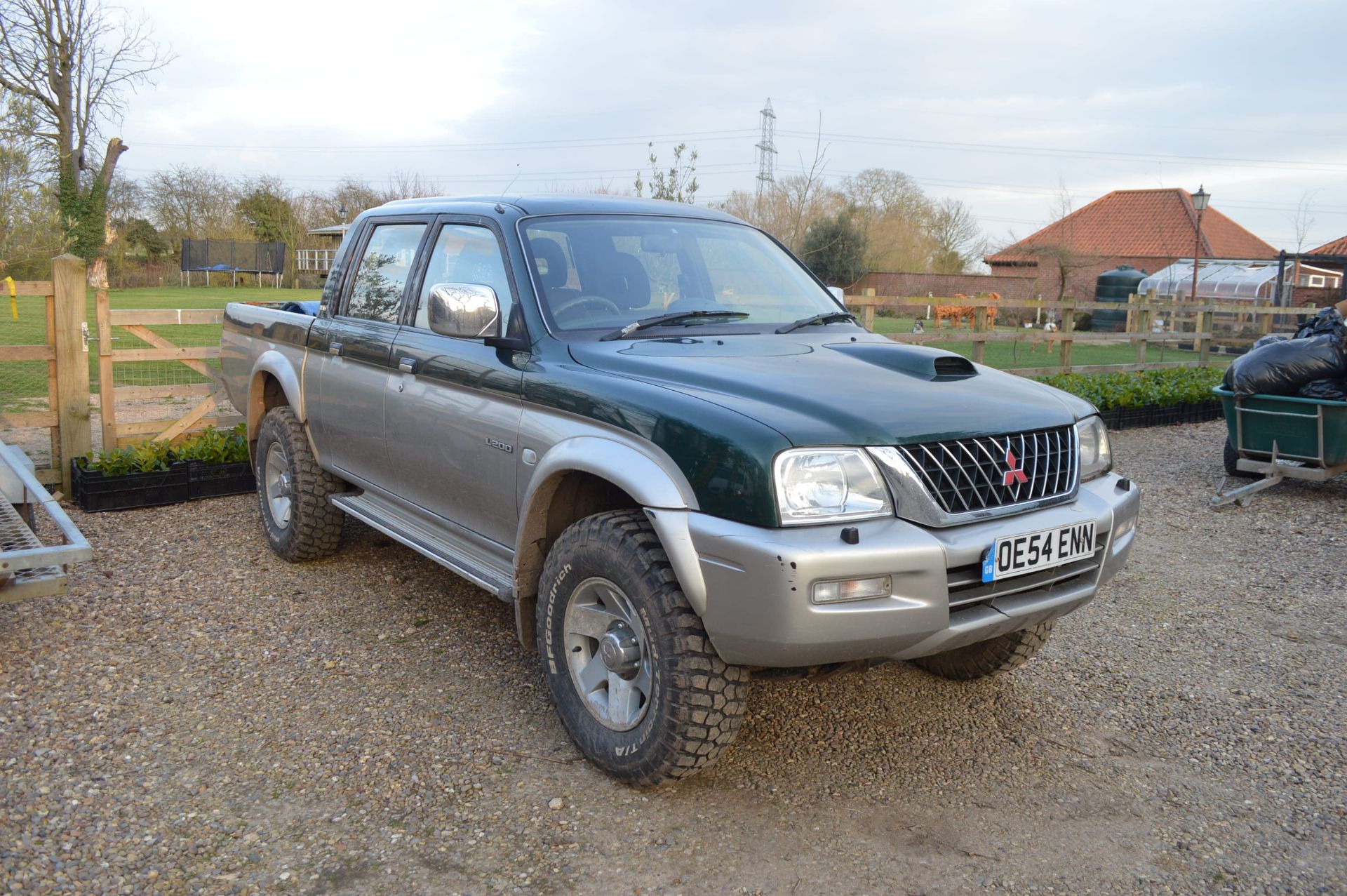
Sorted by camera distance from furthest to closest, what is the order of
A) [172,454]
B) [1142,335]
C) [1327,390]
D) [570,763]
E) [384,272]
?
[1142,335]
[1327,390]
[172,454]
[384,272]
[570,763]

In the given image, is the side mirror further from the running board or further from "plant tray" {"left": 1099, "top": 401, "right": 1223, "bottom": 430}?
A: "plant tray" {"left": 1099, "top": 401, "right": 1223, "bottom": 430}

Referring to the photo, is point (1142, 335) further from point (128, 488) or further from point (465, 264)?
point (128, 488)

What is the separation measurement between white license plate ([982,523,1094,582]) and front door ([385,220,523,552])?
5.50 ft

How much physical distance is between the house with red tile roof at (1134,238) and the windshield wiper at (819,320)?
138 ft

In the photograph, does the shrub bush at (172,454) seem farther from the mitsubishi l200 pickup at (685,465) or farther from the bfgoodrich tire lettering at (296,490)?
the mitsubishi l200 pickup at (685,465)

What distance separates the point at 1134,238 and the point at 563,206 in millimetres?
48917

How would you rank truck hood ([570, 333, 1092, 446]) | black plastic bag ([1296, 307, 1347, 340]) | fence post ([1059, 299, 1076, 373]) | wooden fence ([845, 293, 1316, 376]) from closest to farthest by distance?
truck hood ([570, 333, 1092, 446]) → black plastic bag ([1296, 307, 1347, 340]) → wooden fence ([845, 293, 1316, 376]) → fence post ([1059, 299, 1076, 373])

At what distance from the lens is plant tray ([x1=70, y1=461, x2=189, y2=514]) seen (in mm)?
6648

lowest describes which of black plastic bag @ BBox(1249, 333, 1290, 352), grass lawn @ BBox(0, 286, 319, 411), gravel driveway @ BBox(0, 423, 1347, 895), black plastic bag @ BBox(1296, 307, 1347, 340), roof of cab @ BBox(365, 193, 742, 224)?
gravel driveway @ BBox(0, 423, 1347, 895)

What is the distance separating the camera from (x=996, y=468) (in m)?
3.06

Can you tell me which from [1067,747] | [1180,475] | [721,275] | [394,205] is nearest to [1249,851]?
[1067,747]

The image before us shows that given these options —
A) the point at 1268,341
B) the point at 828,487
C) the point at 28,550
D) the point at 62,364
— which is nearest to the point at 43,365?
the point at 62,364

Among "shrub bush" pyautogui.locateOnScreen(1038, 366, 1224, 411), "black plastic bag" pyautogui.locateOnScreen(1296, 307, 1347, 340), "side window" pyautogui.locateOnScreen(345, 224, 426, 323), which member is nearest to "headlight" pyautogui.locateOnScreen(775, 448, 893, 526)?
"side window" pyautogui.locateOnScreen(345, 224, 426, 323)

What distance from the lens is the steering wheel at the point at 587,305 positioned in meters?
3.78
